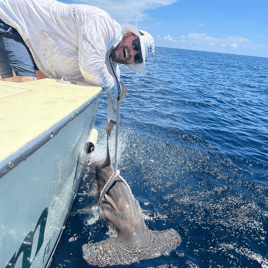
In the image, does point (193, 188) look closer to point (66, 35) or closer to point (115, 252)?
point (115, 252)

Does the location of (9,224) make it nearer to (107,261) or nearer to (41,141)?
(41,141)

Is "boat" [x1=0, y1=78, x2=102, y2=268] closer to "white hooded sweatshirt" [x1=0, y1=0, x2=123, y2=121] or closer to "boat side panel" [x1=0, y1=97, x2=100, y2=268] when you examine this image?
"boat side panel" [x1=0, y1=97, x2=100, y2=268]

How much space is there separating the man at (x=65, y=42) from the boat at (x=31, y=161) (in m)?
0.61

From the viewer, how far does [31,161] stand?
1299mm

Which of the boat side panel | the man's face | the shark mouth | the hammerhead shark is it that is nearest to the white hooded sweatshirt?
the man's face

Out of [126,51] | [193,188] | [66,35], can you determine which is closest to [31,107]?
[66,35]

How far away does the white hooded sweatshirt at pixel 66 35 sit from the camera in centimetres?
244

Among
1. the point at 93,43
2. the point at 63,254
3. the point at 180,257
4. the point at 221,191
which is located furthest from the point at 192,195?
the point at 93,43

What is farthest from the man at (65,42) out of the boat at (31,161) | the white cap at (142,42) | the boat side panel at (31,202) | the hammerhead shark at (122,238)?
the hammerhead shark at (122,238)

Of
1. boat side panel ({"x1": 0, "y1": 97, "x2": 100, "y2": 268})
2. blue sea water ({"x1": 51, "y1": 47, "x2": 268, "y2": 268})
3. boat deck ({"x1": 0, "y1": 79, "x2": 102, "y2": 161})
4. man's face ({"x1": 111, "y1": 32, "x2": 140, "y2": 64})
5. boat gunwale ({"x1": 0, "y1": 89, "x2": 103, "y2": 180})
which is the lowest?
blue sea water ({"x1": 51, "y1": 47, "x2": 268, "y2": 268})

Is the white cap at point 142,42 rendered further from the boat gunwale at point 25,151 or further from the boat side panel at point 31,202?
the boat gunwale at point 25,151

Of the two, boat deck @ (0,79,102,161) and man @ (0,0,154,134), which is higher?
man @ (0,0,154,134)

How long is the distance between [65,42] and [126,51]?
0.82 meters

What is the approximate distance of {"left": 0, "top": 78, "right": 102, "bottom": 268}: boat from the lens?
3.69 feet
